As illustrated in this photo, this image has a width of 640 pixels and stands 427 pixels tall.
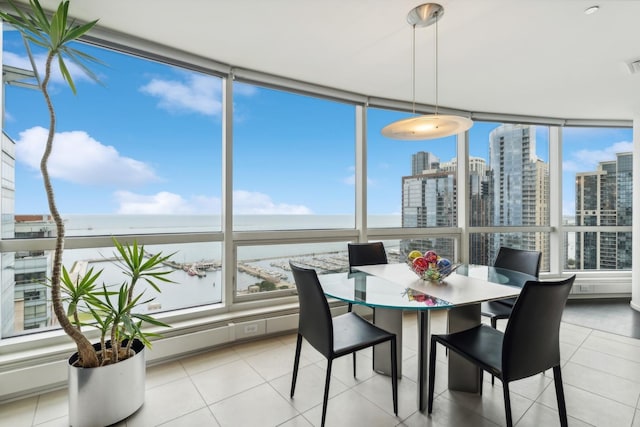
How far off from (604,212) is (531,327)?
4452mm

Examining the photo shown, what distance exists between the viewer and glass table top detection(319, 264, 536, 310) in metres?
1.73

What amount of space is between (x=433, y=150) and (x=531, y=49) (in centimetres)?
174

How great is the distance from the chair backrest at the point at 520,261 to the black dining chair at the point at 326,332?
5.15ft

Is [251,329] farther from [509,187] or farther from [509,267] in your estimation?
[509,187]

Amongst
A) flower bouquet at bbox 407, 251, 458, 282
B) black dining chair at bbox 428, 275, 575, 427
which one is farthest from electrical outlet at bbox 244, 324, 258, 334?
black dining chair at bbox 428, 275, 575, 427

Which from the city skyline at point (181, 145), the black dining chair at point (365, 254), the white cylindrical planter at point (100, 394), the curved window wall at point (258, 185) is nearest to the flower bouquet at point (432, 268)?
the black dining chair at point (365, 254)

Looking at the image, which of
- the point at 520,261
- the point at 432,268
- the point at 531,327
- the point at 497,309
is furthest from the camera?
the point at 520,261

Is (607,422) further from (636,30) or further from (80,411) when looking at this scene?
(80,411)

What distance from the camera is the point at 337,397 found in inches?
80.0

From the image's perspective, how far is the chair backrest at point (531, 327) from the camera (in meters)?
1.46

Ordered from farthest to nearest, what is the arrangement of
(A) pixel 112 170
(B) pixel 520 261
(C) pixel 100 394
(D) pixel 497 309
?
(B) pixel 520 261, (A) pixel 112 170, (D) pixel 497 309, (C) pixel 100 394

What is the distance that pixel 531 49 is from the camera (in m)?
2.50

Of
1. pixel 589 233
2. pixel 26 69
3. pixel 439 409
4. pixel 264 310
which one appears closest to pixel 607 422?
pixel 439 409

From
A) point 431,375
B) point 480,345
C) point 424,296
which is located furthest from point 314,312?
point 480,345
